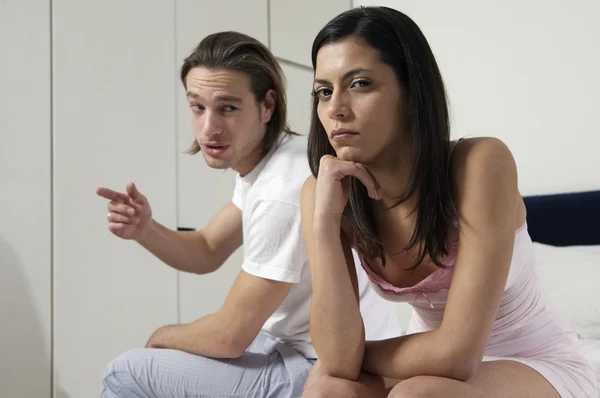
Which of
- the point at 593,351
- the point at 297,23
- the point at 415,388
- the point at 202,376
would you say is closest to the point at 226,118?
the point at 202,376

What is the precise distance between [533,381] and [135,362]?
930 millimetres

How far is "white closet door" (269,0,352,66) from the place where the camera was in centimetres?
363

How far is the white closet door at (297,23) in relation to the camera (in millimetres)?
3627

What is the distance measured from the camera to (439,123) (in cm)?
126

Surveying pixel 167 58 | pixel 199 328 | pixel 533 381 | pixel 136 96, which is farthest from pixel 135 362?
pixel 167 58

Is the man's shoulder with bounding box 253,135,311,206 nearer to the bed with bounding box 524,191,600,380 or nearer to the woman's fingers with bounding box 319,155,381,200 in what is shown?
the woman's fingers with bounding box 319,155,381,200

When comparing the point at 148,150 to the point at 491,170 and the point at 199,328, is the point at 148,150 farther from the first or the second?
the point at 491,170

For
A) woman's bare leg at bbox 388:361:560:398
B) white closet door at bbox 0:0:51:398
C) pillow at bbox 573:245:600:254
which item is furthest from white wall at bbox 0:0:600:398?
woman's bare leg at bbox 388:361:560:398

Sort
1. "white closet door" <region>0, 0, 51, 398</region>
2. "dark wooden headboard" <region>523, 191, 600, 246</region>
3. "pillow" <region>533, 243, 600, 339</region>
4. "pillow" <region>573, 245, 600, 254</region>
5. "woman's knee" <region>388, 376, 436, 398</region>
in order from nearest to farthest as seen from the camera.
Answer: "woman's knee" <region>388, 376, 436, 398</region> → "pillow" <region>533, 243, 600, 339</region> → "white closet door" <region>0, 0, 51, 398</region> → "pillow" <region>573, 245, 600, 254</region> → "dark wooden headboard" <region>523, 191, 600, 246</region>

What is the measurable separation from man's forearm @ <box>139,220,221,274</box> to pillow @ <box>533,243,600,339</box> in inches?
44.7

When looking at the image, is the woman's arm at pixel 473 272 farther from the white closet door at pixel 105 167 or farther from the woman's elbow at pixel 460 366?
the white closet door at pixel 105 167

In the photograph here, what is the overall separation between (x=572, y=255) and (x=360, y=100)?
1.53 metres

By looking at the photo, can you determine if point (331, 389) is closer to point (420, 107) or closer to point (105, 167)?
point (420, 107)

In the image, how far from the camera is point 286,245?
155 cm
